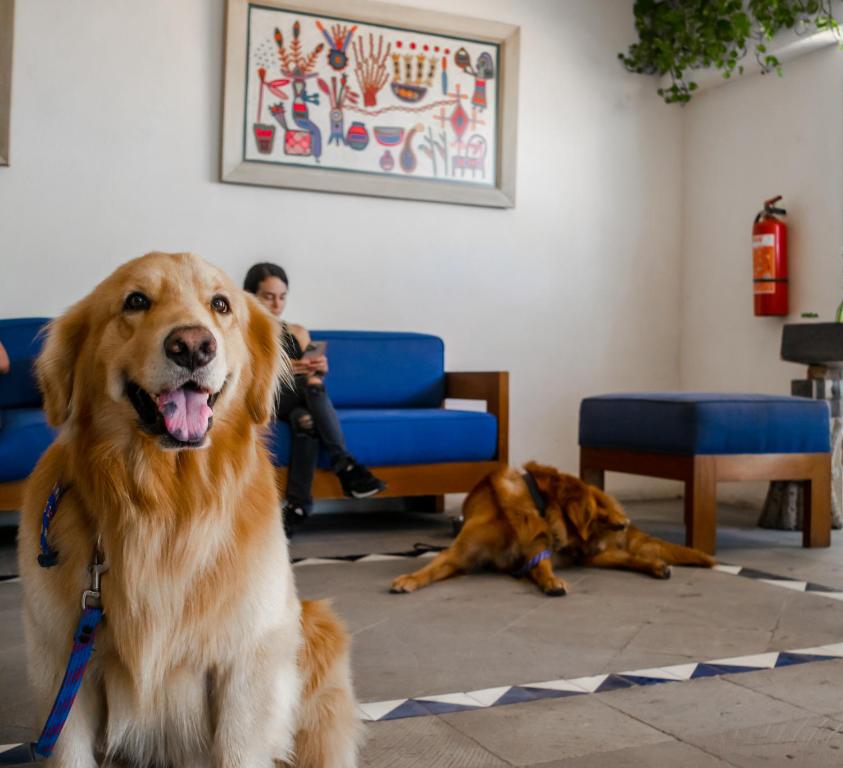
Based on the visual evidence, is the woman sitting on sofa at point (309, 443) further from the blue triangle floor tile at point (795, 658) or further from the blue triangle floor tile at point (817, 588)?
the blue triangle floor tile at point (795, 658)

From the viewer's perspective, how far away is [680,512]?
14.7 feet

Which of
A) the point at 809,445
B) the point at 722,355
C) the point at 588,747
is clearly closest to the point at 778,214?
the point at 722,355

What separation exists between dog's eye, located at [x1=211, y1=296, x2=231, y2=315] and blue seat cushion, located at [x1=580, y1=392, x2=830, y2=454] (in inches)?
91.3

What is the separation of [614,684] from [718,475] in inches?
63.3

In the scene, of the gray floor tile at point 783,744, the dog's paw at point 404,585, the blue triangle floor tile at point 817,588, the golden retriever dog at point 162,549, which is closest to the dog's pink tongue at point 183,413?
the golden retriever dog at point 162,549

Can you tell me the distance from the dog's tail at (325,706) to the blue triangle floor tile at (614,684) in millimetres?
645

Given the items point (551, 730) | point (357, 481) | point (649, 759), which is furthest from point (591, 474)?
point (649, 759)

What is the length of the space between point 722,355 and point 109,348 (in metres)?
4.28

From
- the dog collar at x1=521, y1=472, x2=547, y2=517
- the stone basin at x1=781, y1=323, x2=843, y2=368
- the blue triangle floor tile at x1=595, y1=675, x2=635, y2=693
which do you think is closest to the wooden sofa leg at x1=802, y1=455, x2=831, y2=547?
the stone basin at x1=781, y1=323, x2=843, y2=368

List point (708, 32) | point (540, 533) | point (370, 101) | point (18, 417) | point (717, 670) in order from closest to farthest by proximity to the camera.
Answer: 1. point (717, 670)
2. point (540, 533)
3. point (18, 417)
4. point (370, 101)
5. point (708, 32)

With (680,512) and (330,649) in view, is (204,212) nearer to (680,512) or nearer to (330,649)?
(680,512)

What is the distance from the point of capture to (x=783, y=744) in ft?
4.97

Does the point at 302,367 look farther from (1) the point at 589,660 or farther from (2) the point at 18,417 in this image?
(1) the point at 589,660

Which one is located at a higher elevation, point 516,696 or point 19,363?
point 19,363
